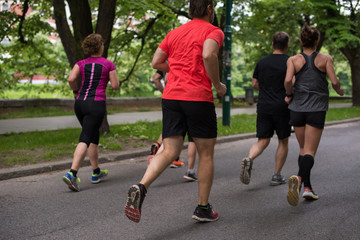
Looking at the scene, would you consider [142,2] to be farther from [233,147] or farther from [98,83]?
[98,83]

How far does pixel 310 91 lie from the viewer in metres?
4.74

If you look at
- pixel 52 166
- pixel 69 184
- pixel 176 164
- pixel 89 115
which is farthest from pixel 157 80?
pixel 52 166

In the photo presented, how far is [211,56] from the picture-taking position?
3.54 meters

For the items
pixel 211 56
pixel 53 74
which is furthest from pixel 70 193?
pixel 53 74

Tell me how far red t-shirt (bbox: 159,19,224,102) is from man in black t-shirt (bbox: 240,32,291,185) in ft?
6.16

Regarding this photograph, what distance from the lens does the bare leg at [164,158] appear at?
3.67 meters

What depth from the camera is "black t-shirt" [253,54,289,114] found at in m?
5.37

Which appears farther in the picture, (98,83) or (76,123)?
(76,123)

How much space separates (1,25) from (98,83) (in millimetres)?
7992

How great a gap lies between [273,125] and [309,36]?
1349 millimetres

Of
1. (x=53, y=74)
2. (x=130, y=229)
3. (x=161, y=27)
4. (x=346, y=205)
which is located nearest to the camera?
(x=130, y=229)

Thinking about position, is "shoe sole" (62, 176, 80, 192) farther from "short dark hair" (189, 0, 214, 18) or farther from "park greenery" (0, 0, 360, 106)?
"park greenery" (0, 0, 360, 106)

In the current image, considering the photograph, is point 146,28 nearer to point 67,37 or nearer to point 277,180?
point 67,37

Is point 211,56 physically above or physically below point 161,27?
below
